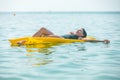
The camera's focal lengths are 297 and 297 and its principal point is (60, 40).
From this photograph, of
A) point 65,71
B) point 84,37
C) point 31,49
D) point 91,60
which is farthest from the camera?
point 84,37

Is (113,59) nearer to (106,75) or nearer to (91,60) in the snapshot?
(91,60)

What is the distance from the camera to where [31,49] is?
13461 mm

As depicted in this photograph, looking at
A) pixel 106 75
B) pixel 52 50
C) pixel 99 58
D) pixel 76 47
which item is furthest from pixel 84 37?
pixel 106 75

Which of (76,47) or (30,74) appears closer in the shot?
(30,74)

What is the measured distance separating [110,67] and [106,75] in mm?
1242

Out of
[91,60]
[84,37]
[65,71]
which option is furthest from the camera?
[84,37]

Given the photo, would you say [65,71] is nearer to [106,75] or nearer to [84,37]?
[106,75]

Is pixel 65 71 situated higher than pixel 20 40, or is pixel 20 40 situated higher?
pixel 20 40

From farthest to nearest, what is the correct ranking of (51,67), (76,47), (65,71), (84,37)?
(84,37) → (76,47) → (51,67) → (65,71)

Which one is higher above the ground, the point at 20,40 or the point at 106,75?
the point at 20,40

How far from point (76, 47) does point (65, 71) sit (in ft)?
19.6

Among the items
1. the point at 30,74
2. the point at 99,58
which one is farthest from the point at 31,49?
the point at 30,74

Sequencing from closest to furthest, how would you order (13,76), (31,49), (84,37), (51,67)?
(13,76) → (51,67) → (31,49) → (84,37)

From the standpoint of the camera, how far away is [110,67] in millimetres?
9641
